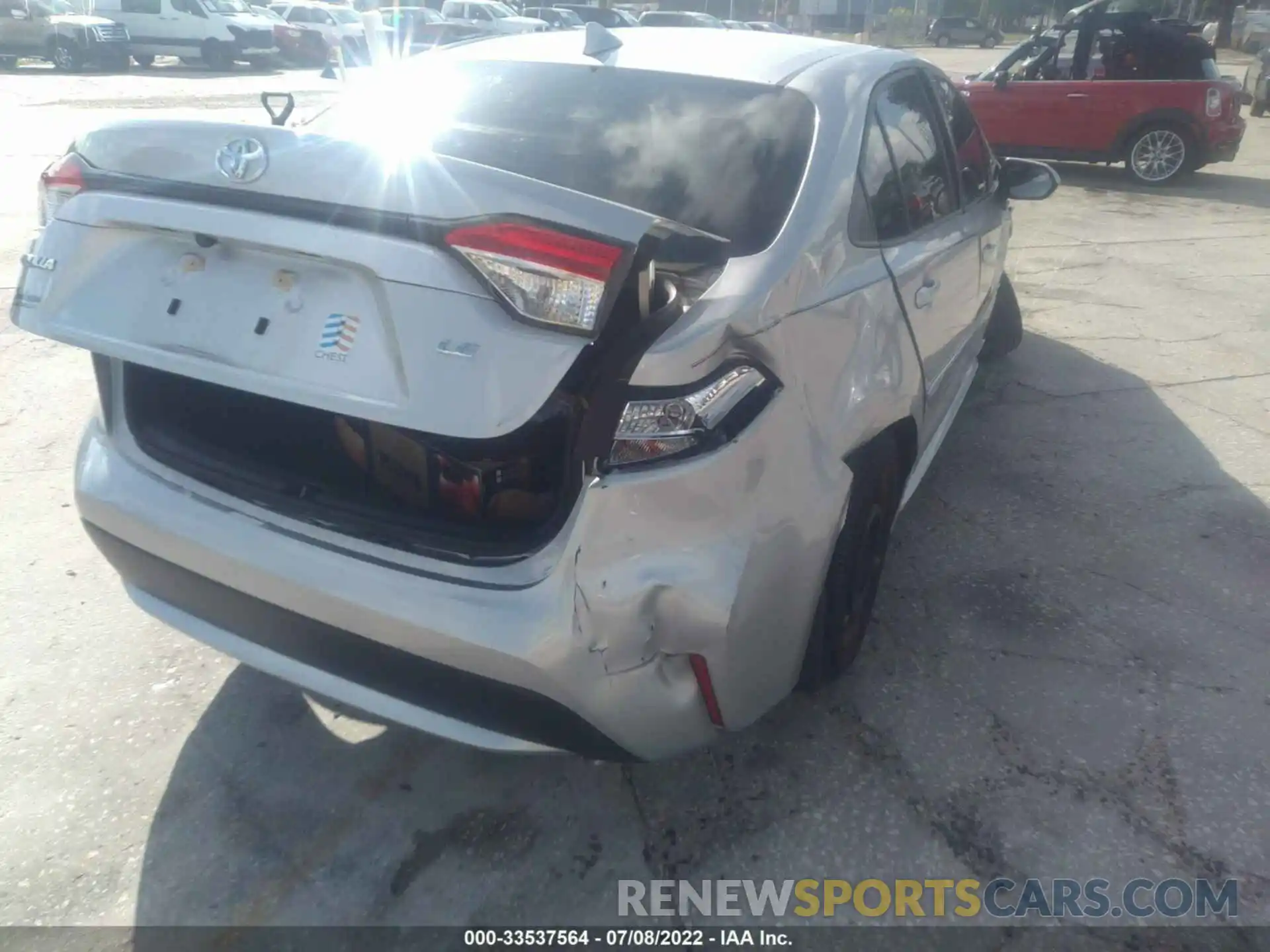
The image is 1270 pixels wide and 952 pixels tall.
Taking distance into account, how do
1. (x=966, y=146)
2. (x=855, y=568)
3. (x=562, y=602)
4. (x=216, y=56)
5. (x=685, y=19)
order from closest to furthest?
(x=562, y=602) < (x=855, y=568) < (x=966, y=146) < (x=685, y=19) < (x=216, y=56)

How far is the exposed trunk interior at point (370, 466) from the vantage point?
1.95 metres

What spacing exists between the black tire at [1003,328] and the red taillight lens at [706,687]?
363 cm

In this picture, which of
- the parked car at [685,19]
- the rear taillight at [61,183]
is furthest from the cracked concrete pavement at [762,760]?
the parked car at [685,19]

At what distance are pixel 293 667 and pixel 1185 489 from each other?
3568 mm

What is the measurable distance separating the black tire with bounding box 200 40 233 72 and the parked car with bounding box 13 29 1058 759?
982 inches

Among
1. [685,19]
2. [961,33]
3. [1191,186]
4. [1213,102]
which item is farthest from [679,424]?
[961,33]

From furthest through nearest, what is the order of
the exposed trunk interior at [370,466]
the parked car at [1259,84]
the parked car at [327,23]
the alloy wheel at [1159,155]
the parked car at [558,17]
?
1. the parked car at [558,17]
2. the parked car at [327,23]
3. the parked car at [1259,84]
4. the alloy wheel at [1159,155]
5. the exposed trunk interior at [370,466]

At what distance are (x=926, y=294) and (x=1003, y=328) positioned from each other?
8.98ft

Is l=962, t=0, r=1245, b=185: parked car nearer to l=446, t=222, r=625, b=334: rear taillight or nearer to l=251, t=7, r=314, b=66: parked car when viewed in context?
l=446, t=222, r=625, b=334: rear taillight

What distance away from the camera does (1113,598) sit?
3.33m

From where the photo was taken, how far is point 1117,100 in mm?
11008

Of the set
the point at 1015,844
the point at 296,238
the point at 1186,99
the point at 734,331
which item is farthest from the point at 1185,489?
the point at 1186,99

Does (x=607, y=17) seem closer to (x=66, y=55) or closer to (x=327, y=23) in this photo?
(x=327, y=23)

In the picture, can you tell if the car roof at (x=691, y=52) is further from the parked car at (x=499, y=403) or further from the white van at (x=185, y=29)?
the white van at (x=185, y=29)
